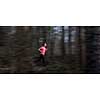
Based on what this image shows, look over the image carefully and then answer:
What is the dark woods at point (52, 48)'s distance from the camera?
5.05 m

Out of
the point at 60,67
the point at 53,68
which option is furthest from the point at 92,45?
the point at 53,68

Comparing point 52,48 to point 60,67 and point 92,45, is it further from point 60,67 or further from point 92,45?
point 92,45

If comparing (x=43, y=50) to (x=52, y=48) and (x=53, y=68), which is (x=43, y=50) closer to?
(x=52, y=48)

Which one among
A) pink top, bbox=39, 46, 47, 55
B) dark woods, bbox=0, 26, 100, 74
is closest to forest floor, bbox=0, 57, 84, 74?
dark woods, bbox=0, 26, 100, 74

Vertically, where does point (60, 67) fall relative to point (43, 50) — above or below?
below

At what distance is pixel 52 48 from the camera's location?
505 cm

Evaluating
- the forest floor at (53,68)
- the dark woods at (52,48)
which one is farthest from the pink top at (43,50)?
the forest floor at (53,68)

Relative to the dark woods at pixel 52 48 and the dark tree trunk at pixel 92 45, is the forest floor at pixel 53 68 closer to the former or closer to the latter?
the dark woods at pixel 52 48

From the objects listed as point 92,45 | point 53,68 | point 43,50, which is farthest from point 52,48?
point 92,45
